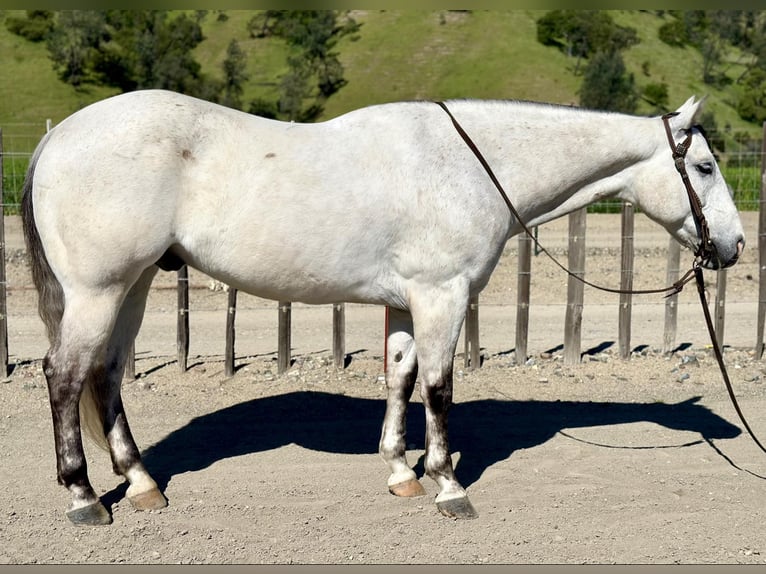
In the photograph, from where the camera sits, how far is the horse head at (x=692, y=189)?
4812mm

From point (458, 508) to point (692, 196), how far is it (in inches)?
85.4

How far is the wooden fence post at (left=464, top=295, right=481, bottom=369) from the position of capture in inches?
295

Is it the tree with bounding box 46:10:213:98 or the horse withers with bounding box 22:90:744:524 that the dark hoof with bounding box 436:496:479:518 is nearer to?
the horse withers with bounding box 22:90:744:524

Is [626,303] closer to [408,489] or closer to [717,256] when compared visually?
[717,256]

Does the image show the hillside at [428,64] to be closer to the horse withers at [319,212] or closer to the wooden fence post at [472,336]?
the wooden fence post at [472,336]

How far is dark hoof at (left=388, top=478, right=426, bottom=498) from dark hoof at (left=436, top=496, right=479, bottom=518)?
0.27 m

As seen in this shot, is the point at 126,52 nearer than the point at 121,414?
No

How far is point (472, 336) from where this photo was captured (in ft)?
24.8

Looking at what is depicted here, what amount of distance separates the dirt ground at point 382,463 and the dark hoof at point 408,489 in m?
0.06

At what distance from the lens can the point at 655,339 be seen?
9.10 meters

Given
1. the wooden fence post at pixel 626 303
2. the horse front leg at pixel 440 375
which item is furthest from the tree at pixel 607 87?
the horse front leg at pixel 440 375

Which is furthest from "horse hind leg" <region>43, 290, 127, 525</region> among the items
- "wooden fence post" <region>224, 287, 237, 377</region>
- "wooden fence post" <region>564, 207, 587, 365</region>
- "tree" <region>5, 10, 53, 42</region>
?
"tree" <region>5, 10, 53, 42</region>

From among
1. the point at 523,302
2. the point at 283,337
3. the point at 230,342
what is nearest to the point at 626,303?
the point at 523,302

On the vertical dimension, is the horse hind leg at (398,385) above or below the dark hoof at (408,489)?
above
